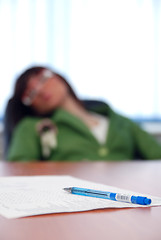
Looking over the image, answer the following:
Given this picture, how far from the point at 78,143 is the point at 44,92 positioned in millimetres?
349

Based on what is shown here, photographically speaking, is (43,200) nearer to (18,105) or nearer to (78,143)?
(78,143)

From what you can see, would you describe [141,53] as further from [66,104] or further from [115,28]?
[66,104]

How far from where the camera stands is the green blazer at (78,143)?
6.06ft

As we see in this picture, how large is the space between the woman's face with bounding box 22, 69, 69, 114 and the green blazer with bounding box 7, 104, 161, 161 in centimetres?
6

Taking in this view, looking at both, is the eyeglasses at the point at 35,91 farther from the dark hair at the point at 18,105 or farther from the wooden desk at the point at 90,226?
the wooden desk at the point at 90,226

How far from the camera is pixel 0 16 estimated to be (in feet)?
8.77

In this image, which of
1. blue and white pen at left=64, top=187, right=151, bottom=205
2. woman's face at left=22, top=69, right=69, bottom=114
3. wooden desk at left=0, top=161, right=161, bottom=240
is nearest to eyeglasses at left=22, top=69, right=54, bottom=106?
woman's face at left=22, top=69, right=69, bottom=114

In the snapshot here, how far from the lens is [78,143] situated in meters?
1.91

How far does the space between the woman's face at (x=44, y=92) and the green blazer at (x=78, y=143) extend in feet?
0.20

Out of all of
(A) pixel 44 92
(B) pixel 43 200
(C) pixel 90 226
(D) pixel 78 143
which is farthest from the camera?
(A) pixel 44 92

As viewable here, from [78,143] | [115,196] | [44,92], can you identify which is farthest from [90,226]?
[44,92]

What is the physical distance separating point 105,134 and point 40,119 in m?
0.34

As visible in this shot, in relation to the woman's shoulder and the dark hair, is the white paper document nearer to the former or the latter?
the woman's shoulder

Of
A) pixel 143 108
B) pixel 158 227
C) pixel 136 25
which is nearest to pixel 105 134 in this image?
pixel 143 108
